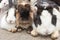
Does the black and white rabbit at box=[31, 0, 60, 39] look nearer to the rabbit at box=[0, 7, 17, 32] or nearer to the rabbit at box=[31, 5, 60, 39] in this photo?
the rabbit at box=[31, 5, 60, 39]

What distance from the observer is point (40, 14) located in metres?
1.14

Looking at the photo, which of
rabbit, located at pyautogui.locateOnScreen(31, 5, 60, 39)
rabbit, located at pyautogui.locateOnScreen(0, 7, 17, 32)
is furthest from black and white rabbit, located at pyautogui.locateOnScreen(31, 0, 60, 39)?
rabbit, located at pyautogui.locateOnScreen(0, 7, 17, 32)

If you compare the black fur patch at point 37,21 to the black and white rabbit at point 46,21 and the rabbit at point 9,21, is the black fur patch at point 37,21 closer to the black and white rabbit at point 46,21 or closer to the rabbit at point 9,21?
the black and white rabbit at point 46,21

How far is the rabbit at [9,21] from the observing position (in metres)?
1.16

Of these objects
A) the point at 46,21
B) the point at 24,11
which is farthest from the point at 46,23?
the point at 24,11

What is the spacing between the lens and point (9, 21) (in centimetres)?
116

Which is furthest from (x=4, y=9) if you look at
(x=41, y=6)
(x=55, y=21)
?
(x=55, y=21)

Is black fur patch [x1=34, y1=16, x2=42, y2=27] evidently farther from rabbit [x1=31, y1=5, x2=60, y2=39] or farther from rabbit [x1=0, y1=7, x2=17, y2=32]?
rabbit [x1=0, y1=7, x2=17, y2=32]

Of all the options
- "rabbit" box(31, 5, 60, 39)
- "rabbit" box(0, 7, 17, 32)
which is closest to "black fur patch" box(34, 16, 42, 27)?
"rabbit" box(31, 5, 60, 39)

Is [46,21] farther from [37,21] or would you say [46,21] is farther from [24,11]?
[24,11]

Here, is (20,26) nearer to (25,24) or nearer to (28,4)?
(25,24)

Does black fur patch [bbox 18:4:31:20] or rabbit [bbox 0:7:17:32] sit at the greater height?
black fur patch [bbox 18:4:31:20]

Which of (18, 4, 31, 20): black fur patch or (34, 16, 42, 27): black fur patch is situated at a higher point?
(18, 4, 31, 20): black fur patch

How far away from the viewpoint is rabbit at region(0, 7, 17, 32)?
1163 millimetres
